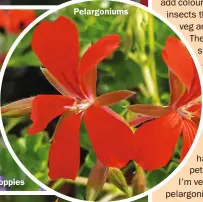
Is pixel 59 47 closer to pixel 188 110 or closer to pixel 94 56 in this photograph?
pixel 94 56

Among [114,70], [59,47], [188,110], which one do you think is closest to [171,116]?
[188,110]

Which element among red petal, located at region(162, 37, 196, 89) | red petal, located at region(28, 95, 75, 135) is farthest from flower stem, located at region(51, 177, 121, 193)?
red petal, located at region(162, 37, 196, 89)

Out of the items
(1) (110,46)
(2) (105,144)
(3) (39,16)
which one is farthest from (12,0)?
(2) (105,144)

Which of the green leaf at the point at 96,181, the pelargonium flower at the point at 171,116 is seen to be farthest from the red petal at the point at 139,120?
the green leaf at the point at 96,181

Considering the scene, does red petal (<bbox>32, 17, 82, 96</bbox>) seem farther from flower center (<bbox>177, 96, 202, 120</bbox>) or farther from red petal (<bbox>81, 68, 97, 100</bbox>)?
flower center (<bbox>177, 96, 202, 120</bbox>)

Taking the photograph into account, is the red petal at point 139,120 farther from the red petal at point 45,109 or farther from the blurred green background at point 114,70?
the red petal at point 45,109

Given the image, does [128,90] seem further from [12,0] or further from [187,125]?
[12,0]

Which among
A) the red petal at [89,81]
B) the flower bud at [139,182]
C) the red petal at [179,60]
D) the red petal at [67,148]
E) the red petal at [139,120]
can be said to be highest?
the red petal at [179,60]
